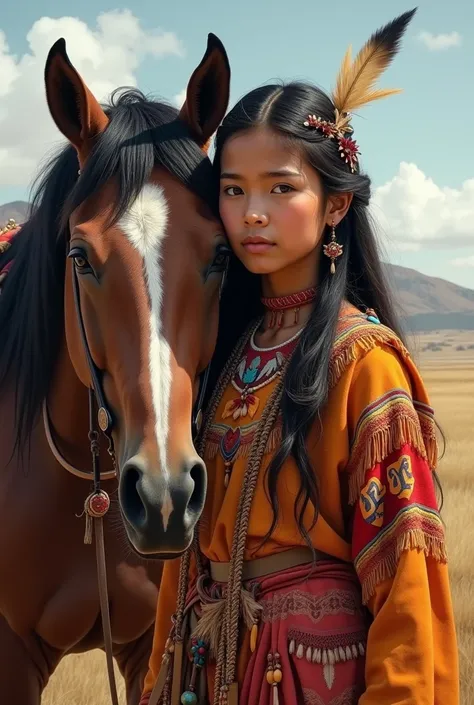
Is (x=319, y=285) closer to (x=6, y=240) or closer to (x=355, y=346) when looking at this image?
(x=355, y=346)

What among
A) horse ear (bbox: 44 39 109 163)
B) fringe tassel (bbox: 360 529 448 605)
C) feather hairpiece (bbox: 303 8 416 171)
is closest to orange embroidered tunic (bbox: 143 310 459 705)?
fringe tassel (bbox: 360 529 448 605)

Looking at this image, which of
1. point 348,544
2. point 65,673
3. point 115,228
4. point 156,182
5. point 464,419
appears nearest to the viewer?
point 348,544

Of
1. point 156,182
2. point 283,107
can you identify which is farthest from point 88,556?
point 283,107

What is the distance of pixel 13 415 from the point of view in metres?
2.90

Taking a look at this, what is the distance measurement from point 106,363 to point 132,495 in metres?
0.44

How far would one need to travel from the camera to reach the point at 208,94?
2416 millimetres

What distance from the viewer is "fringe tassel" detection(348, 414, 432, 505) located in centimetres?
177

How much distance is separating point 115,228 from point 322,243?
0.57m

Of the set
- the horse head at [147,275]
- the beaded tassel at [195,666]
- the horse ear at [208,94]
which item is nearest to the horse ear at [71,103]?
the horse head at [147,275]

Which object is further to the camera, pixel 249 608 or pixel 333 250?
pixel 333 250

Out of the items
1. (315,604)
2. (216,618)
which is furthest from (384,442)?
(216,618)

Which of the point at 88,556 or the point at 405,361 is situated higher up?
the point at 405,361

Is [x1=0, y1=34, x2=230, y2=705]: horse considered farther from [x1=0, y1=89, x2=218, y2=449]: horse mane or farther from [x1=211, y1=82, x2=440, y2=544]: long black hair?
[x1=211, y1=82, x2=440, y2=544]: long black hair

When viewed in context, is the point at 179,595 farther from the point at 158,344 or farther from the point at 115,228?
the point at 115,228
